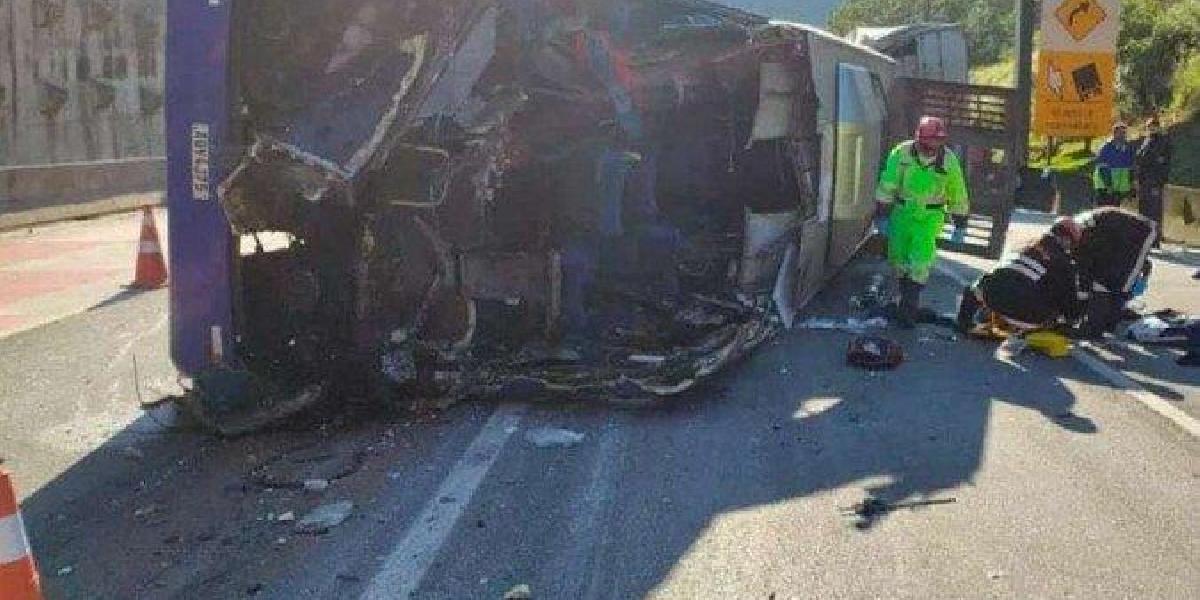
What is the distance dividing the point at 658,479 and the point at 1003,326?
12.9 ft

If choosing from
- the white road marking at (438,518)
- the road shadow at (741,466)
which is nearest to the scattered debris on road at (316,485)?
the white road marking at (438,518)

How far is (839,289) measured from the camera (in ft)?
32.1

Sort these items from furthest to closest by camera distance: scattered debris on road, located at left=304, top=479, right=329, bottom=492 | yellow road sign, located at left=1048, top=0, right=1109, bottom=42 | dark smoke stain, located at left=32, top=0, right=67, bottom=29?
dark smoke stain, located at left=32, top=0, right=67, bottom=29, yellow road sign, located at left=1048, top=0, right=1109, bottom=42, scattered debris on road, located at left=304, top=479, right=329, bottom=492

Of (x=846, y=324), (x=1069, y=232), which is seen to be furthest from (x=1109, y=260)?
(x=846, y=324)

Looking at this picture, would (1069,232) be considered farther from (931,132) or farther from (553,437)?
(553,437)

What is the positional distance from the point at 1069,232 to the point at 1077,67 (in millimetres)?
8230

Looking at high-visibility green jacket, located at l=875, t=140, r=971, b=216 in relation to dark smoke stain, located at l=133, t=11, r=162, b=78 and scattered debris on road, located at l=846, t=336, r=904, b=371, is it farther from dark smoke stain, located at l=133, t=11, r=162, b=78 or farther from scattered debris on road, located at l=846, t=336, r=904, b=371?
dark smoke stain, located at l=133, t=11, r=162, b=78

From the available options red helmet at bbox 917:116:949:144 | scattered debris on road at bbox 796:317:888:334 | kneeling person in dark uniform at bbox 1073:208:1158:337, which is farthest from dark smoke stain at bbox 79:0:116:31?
kneeling person in dark uniform at bbox 1073:208:1158:337

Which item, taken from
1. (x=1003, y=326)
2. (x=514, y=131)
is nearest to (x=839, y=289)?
(x=1003, y=326)

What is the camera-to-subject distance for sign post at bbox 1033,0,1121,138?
570 inches

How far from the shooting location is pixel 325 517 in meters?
4.23

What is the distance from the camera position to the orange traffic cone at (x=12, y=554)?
2.75 meters

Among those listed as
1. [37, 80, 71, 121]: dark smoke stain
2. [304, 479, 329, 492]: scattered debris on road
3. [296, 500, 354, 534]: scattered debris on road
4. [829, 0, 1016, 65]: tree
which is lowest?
[296, 500, 354, 534]: scattered debris on road

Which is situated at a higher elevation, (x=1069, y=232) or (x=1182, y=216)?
(x=1069, y=232)
